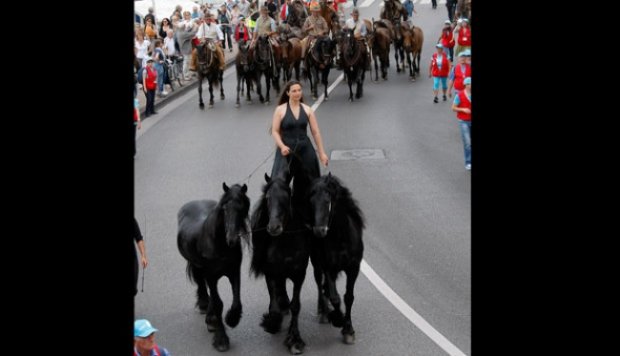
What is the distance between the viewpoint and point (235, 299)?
989cm

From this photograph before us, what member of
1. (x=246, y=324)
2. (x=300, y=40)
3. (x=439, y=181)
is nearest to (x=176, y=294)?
(x=246, y=324)

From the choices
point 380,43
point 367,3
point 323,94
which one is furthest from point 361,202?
point 367,3

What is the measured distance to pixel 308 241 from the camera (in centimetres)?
990

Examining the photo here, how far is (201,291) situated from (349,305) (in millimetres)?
1747

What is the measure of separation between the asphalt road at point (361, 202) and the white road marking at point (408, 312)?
→ 64 millimetres

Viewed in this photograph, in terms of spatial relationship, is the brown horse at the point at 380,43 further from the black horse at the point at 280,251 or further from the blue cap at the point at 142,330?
the blue cap at the point at 142,330

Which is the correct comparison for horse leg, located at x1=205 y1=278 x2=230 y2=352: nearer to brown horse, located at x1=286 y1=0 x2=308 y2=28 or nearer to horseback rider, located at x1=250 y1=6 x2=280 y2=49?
horseback rider, located at x1=250 y1=6 x2=280 y2=49

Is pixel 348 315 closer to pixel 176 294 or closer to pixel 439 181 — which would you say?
pixel 176 294

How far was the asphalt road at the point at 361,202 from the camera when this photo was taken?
34.6ft

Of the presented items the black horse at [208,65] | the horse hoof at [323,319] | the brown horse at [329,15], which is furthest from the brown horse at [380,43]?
the horse hoof at [323,319]

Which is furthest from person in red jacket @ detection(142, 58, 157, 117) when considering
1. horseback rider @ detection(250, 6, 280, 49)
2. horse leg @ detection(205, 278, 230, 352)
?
horse leg @ detection(205, 278, 230, 352)
